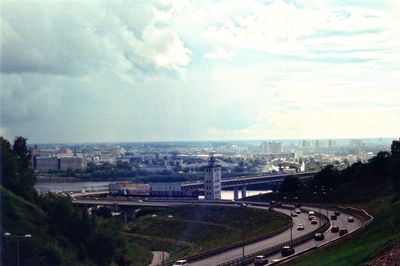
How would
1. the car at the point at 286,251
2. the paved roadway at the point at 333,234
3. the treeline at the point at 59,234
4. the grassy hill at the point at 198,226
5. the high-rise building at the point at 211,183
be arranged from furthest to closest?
the high-rise building at the point at 211,183
the grassy hill at the point at 198,226
the treeline at the point at 59,234
the paved roadway at the point at 333,234
the car at the point at 286,251

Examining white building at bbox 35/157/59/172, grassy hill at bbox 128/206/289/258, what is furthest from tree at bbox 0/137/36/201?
white building at bbox 35/157/59/172

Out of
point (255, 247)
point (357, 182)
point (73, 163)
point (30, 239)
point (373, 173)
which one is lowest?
point (255, 247)

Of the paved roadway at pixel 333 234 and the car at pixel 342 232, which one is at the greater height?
the car at pixel 342 232

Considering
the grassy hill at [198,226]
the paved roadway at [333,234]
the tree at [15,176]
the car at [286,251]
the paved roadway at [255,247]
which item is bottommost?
the grassy hill at [198,226]

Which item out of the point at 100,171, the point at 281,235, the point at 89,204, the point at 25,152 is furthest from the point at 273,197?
the point at 100,171

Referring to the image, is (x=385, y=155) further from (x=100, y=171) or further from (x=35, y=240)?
(x=100, y=171)

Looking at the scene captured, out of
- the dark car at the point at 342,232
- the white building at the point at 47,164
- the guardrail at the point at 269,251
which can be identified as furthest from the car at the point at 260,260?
the white building at the point at 47,164

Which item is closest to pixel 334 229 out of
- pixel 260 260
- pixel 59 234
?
pixel 260 260

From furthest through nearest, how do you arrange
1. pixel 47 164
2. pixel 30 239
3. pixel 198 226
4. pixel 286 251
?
pixel 47 164
pixel 198 226
pixel 30 239
pixel 286 251

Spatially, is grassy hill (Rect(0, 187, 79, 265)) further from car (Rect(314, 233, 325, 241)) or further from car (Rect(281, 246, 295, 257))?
car (Rect(314, 233, 325, 241))

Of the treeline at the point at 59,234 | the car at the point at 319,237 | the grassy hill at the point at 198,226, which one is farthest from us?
the grassy hill at the point at 198,226

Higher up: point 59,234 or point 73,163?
point 73,163

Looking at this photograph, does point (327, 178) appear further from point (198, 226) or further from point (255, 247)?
point (255, 247)

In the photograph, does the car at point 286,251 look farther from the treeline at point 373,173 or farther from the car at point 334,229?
the treeline at point 373,173
